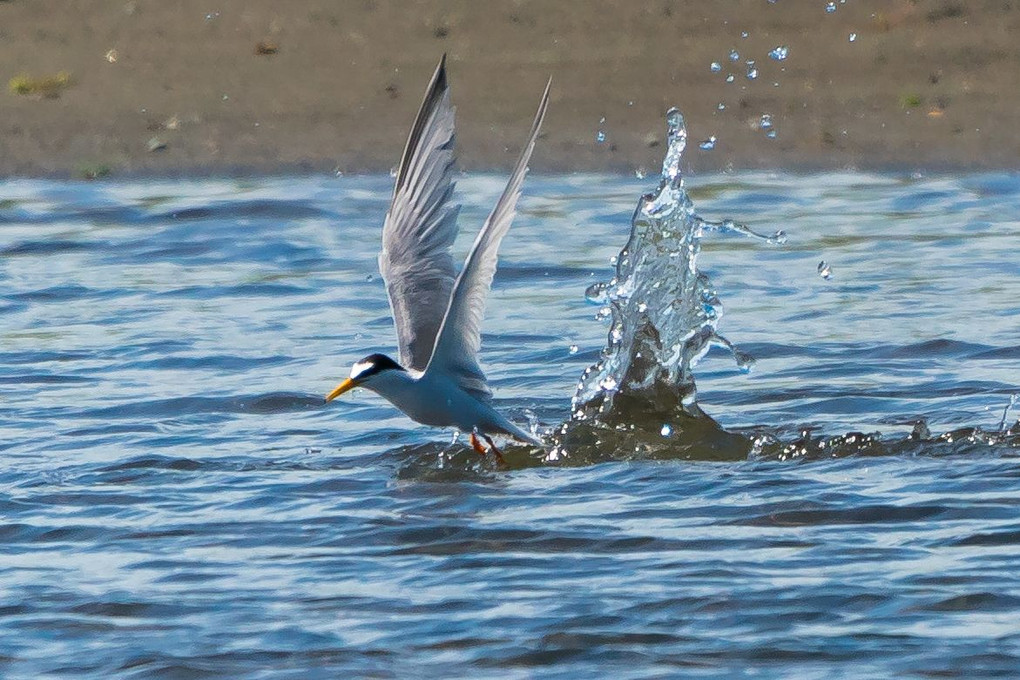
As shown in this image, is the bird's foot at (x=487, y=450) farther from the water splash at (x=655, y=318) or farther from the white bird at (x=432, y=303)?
the water splash at (x=655, y=318)

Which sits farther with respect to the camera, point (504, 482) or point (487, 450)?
point (487, 450)

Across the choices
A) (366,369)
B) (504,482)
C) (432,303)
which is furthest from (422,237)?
(504,482)

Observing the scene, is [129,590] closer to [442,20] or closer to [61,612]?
[61,612]

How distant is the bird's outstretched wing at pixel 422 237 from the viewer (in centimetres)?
754

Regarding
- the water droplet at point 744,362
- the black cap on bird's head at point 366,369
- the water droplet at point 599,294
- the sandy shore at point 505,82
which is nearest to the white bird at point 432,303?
the black cap on bird's head at point 366,369

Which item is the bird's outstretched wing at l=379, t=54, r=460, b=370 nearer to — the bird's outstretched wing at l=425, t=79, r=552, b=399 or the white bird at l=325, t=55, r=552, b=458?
the white bird at l=325, t=55, r=552, b=458

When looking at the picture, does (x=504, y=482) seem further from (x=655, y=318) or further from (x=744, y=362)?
(x=744, y=362)

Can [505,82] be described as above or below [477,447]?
above

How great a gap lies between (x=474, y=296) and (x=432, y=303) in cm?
66

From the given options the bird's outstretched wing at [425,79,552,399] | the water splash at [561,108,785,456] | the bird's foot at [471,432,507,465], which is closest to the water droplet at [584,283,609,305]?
the water splash at [561,108,785,456]

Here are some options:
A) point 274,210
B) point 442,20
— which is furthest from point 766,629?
point 442,20

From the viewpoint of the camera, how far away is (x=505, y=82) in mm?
15133

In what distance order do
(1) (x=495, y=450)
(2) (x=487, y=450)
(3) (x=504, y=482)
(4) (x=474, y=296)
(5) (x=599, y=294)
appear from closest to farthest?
(4) (x=474, y=296)
(3) (x=504, y=482)
(1) (x=495, y=450)
(2) (x=487, y=450)
(5) (x=599, y=294)

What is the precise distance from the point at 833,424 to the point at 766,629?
2401 mm
